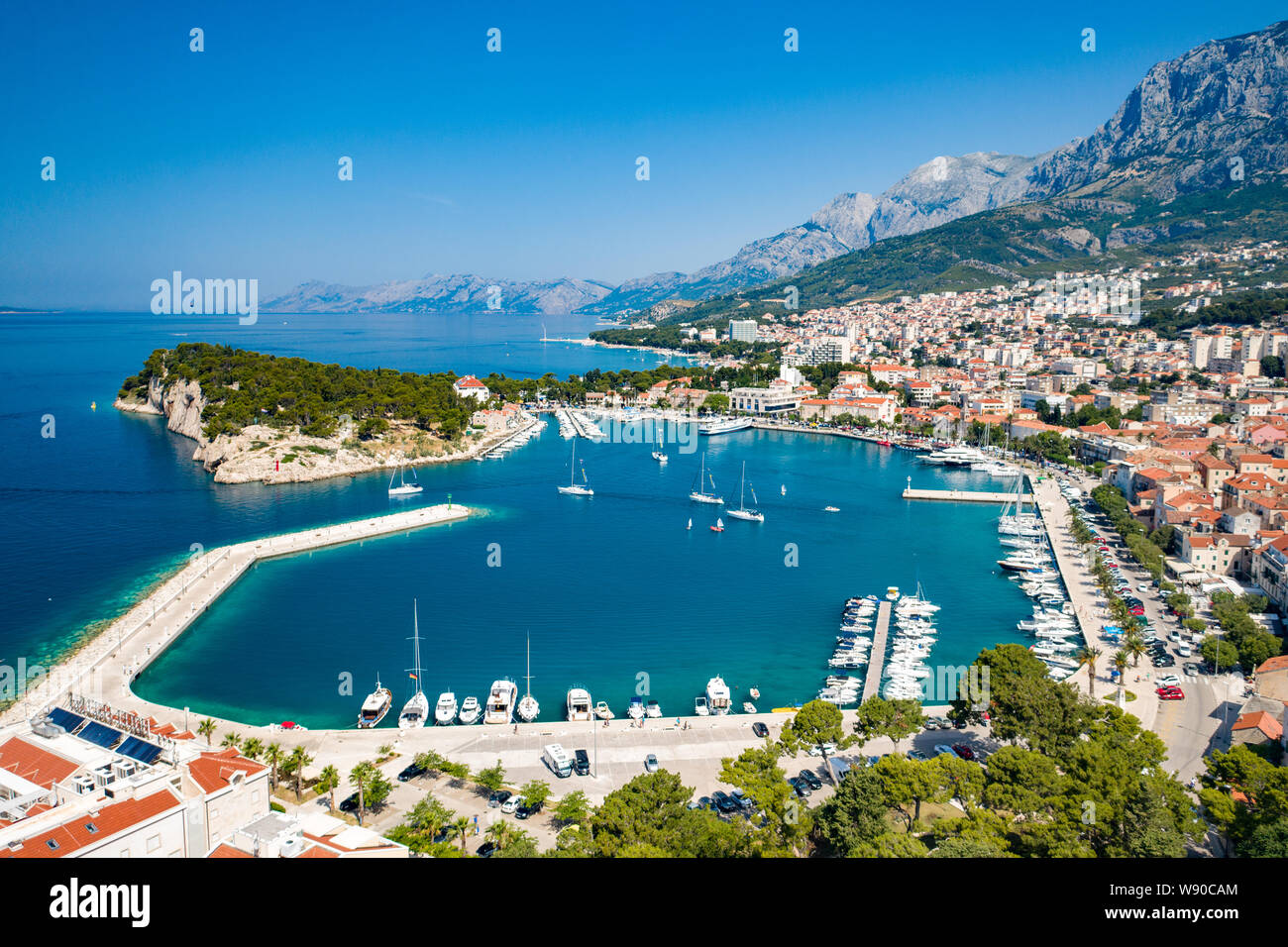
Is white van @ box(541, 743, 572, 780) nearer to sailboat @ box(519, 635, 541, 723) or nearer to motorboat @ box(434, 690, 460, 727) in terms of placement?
sailboat @ box(519, 635, 541, 723)

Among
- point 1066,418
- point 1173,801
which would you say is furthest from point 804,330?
point 1173,801

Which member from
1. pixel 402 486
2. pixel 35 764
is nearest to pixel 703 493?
pixel 402 486

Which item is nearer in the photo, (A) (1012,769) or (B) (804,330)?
(A) (1012,769)

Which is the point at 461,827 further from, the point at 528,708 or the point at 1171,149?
the point at 1171,149

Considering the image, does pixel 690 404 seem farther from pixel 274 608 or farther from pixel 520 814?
pixel 520 814

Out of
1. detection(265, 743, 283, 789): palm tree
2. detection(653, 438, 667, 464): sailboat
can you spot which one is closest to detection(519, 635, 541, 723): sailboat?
detection(265, 743, 283, 789): palm tree

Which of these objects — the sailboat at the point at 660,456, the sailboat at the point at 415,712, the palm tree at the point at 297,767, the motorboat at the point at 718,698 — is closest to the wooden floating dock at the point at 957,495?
the sailboat at the point at 660,456
